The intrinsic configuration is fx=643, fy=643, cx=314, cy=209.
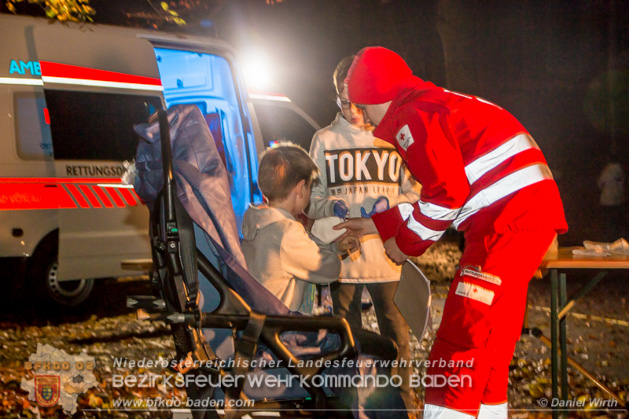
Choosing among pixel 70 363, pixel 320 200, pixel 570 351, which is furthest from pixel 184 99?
pixel 570 351

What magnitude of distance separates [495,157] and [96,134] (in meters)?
4.98

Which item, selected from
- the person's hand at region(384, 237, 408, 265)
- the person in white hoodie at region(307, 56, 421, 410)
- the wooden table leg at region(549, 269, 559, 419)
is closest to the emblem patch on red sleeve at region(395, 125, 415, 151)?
the person's hand at region(384, 237, 408, 265)

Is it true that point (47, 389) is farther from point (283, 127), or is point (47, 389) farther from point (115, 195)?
point (283, 127)

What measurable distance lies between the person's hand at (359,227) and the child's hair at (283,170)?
0.78 ft

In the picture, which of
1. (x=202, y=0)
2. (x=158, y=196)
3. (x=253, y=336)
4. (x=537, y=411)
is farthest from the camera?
(x=202, y=0)

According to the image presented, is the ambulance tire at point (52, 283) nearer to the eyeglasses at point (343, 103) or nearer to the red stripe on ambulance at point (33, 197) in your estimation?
the red stripe on ambulance at point (33, 197)

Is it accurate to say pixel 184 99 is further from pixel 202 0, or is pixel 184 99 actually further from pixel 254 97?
pixel 202 0

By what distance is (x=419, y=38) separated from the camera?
12.4 metres

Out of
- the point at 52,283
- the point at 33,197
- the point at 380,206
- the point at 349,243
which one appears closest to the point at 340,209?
the point at 380,206

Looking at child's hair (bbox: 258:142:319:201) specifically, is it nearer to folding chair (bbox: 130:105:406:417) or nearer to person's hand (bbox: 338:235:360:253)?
person's hand (bbox: 338:235:360:253)

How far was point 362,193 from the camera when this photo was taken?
3.46m

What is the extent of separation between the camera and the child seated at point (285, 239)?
248cm

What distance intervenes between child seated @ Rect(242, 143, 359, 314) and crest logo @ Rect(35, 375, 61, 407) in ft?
7.50

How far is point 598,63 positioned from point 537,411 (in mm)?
8376
